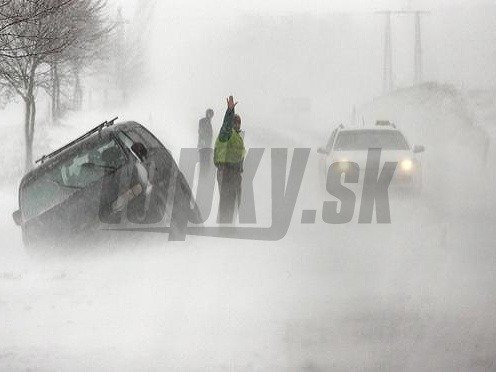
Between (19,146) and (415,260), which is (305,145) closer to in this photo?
(19,146)

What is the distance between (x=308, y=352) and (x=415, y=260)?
3762 millimetres

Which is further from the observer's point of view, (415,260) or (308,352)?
(415,260)

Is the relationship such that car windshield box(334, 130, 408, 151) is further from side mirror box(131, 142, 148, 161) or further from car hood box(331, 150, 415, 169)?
side mirror box(131, 142, 148, 161)

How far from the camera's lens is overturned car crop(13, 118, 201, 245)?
324 inches

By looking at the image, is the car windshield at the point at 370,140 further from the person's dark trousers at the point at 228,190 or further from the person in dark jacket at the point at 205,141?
the person's dark trousers at the point at 228,190

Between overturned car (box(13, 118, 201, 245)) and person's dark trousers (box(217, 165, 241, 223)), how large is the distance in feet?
6.90

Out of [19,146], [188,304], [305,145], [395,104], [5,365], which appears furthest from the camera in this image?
[395,104]

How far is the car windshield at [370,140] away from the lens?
1461cm

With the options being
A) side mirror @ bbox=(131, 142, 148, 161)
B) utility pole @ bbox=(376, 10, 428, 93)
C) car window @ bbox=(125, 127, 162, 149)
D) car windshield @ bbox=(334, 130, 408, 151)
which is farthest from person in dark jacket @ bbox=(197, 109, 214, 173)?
utility pole @ bbox=(376, 10, 428, 93)

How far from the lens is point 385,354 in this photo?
5.60 metres

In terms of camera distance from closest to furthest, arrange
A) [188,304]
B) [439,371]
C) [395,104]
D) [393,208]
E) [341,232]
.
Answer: [439,371]
[188,304]
[341,232]
[393,208]
[395,104]

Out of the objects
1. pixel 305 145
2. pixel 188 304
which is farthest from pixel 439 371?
pixel 305 145

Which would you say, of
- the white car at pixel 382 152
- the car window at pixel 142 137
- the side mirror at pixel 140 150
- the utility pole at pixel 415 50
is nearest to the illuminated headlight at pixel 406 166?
the white car at pixel 382 152

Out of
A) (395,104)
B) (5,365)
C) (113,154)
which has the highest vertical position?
(395,104)
